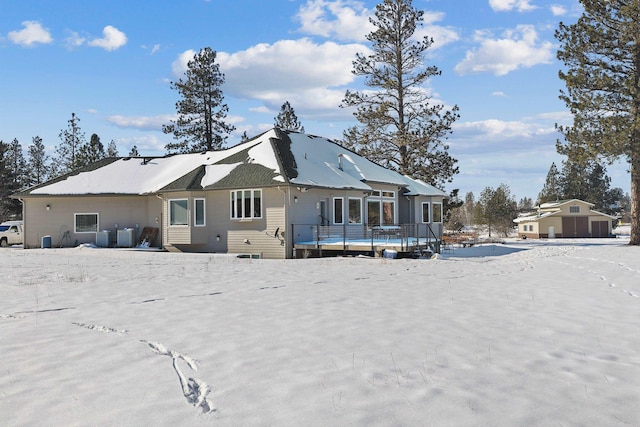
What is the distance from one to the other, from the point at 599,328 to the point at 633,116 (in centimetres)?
2414

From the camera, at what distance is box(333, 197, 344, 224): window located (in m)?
23.6

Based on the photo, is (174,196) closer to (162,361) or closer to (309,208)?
(309,208)

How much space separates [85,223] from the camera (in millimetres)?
27188

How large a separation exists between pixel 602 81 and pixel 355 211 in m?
15.1

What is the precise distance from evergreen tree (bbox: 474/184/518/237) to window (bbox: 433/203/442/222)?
25807 millimetres

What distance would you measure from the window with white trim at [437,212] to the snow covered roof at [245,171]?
95 centimetres

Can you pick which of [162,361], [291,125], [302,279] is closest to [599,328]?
[162,361]

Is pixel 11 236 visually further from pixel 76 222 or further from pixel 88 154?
pixel 88 154

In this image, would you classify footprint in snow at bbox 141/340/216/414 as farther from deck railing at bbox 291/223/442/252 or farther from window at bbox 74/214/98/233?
window at bbox 74/214/98/233

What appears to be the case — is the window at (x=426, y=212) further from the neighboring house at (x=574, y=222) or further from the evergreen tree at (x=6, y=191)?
the evergreen tree at (x=6, y=191)

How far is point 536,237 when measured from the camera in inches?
2090

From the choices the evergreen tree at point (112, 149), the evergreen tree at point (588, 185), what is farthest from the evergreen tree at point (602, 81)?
the evergreen tree at point (112, 149)

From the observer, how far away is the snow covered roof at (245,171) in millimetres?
22547

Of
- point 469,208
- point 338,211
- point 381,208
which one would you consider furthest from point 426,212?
point 469,208
